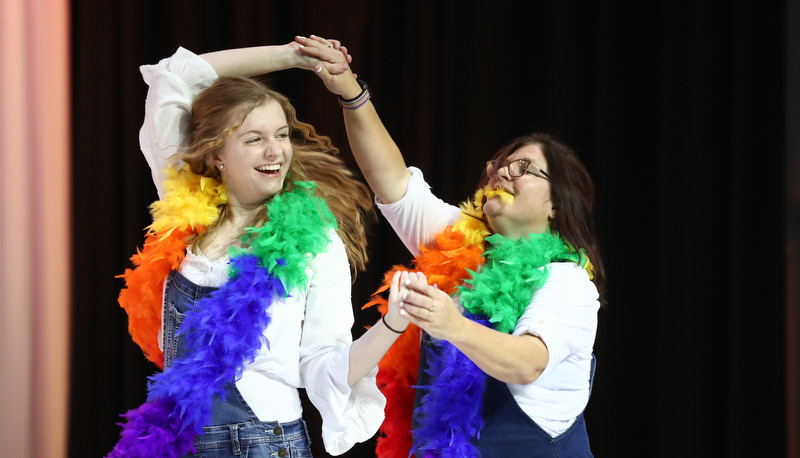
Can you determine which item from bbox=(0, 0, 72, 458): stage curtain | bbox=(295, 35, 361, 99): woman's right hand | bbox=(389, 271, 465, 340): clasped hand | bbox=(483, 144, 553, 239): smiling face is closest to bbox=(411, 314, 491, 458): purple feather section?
bbox=(483, 144, 553, 239): smiling face

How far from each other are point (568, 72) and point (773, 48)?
689 millimetres

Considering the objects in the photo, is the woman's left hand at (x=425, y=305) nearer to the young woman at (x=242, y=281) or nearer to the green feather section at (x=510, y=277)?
the young woman at (x=242, y=281)

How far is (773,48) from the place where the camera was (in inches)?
105

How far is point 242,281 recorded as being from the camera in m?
1.47

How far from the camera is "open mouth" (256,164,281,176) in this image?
1.55m

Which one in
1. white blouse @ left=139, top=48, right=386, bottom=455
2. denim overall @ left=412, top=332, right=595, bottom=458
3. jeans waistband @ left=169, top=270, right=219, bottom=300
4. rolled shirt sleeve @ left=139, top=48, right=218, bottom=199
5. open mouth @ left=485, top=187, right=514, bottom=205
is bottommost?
denim overall @ left=412, top=332, right=595, bottom=458

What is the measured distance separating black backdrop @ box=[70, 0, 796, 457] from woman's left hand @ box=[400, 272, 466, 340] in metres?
1.71

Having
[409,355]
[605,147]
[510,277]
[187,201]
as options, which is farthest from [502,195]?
[605,147]

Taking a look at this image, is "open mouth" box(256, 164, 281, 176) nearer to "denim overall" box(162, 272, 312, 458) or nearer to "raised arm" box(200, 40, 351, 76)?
"raised arm" box(200, 40, 351, 76)

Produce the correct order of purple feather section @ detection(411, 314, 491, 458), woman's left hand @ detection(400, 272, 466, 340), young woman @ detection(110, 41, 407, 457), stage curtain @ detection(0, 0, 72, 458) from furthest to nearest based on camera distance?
stage curtain @ detection(0, 0, 72, 458) → purple feather section @ detection(411, 314, 491, 458) → young woman @ detection(110, 41, 407, 457) → woman's left hand @ detection(400, 272, 466, 340)

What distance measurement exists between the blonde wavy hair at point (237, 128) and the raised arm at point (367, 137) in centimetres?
13

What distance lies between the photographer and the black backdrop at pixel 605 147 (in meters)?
2.69

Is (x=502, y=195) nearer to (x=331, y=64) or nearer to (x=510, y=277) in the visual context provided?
(x=510, y=277)

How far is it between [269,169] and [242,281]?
0.77 ft
